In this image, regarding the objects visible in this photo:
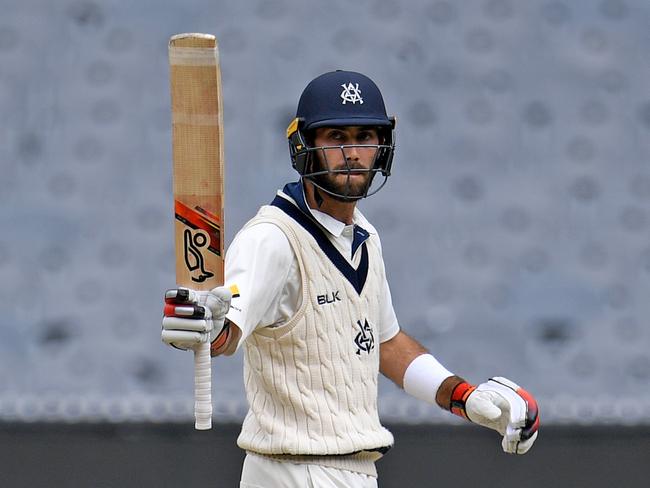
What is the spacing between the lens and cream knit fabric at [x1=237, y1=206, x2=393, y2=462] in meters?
2.81

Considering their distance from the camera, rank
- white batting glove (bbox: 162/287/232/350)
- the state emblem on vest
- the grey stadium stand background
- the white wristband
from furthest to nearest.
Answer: the grey stadium stand background
the white wristband
the state emblem on vest
white batting glove (bbox: 162/287/232/350)

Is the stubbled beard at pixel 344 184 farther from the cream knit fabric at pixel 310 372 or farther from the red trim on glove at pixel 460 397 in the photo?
the red trim on glove at pixel 460 397

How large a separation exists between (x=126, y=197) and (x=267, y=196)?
51cm

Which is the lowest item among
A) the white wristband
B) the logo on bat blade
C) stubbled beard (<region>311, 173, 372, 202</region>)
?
the white wristband

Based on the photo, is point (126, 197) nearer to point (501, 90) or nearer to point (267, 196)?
point (267, 196)

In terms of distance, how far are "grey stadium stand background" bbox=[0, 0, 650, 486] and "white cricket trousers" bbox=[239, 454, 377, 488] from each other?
1.75 m

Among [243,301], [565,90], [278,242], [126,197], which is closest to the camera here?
[243,301]

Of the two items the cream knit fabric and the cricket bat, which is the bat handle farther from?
the cream knit fabric

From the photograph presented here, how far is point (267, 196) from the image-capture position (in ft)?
16.5

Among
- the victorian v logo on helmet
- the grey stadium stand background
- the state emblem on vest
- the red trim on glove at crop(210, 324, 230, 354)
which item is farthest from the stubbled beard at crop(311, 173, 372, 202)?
the grey stadium stand background

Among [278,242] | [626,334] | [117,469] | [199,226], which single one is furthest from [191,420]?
[199,226]

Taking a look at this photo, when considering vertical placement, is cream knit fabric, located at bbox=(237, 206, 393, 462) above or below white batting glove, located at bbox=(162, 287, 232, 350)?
below

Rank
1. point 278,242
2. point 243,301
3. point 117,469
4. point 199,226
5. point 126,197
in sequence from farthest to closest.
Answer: point 126,197 < point 117,469 < point 278,242 < point 243,301 < point 199,226

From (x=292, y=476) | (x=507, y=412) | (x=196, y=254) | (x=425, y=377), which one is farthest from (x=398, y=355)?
(x=196, y=254)
